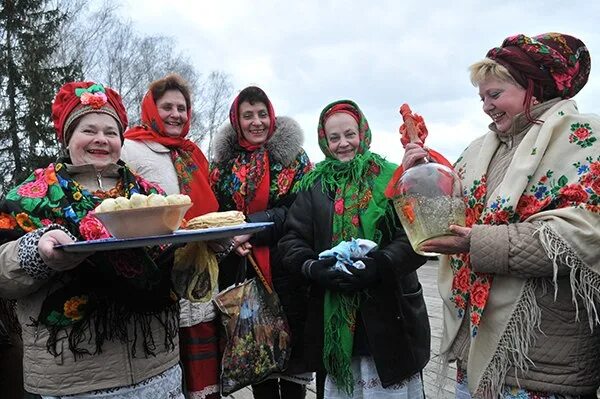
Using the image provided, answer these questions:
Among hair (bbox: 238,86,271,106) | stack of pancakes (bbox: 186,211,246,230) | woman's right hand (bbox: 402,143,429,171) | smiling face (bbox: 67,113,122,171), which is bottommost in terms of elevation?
stack of pancakes (bbox: 186,211,246,230)

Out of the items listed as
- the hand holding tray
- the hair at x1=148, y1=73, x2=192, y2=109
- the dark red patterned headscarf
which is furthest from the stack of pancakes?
the hair at x1=148, y1=73, x2=192, y2=109

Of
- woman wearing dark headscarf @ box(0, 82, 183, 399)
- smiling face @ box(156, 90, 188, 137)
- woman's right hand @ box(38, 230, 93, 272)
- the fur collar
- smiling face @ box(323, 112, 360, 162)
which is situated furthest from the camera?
the fur collar

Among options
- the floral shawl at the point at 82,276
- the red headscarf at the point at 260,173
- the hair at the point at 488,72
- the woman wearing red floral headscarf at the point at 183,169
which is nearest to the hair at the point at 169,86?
the woman wearing red floral headscarf at the point at 183,169

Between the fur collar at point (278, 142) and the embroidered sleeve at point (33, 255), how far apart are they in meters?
1.68

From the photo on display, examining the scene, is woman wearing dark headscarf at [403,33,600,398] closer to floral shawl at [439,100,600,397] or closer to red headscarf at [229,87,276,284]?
floral shawl at [439,100,600,397]

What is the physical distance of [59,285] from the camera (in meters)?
1.93

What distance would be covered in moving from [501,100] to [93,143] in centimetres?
165

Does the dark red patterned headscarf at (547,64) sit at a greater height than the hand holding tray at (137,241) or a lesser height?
greater

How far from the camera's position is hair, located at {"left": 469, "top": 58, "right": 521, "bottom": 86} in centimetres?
201

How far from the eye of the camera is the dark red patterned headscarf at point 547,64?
6.47ft

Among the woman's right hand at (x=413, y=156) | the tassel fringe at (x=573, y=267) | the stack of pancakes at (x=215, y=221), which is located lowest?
the tassel fringe at (x=573, y=267)

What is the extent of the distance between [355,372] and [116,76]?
60.2ft

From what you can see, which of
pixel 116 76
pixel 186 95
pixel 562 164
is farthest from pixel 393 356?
pixel 116 76

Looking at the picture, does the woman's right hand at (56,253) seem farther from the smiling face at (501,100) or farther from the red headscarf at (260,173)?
the smiling face at (501,100)
